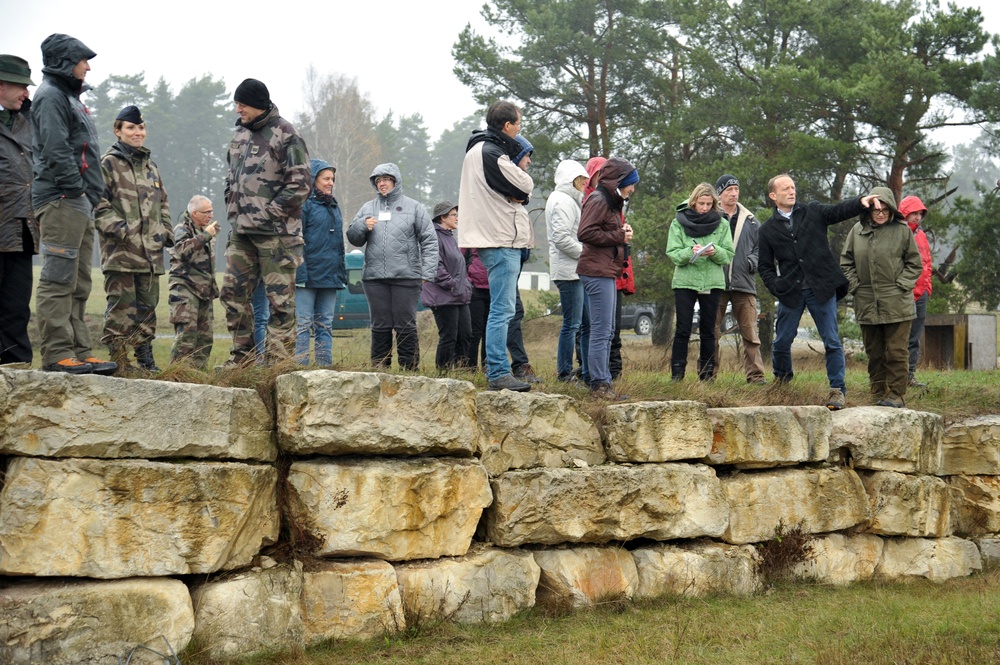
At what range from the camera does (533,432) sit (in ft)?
20.6

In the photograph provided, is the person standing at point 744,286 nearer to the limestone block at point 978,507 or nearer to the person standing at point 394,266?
the limestone block at point 978,507

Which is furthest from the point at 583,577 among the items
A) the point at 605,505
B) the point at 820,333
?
the point at 820,333

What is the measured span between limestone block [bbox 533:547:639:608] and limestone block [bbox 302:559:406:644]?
114cm

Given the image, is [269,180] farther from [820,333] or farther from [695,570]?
[820,333]

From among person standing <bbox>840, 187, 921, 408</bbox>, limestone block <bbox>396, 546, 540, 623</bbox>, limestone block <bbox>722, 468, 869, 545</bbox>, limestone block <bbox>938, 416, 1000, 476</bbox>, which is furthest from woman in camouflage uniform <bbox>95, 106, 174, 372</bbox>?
limestone block <bbox>938, 416, 1000, 476</bbox>

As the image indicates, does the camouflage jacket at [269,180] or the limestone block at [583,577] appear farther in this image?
the camouflage jacket at [269,180]

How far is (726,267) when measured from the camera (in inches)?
334

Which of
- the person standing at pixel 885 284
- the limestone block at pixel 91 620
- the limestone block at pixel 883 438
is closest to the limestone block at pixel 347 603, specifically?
the limestone block at pixel 91 620

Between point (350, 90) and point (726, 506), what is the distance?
4193 cm

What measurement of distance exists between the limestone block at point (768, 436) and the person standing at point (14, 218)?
4933mm

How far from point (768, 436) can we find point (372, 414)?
3.39 metres

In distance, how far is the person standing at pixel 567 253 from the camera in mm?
7250

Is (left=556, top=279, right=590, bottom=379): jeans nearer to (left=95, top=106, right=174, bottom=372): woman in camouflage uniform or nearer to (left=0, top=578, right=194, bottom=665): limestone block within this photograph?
(left=95, top=106, right=174, bottom=372): woman in camouflage uniform

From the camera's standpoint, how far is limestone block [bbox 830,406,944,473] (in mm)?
7594
